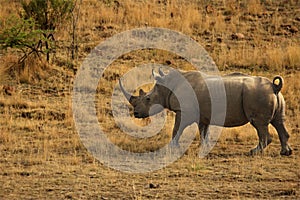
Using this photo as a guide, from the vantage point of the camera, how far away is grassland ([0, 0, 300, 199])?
10.2 metres

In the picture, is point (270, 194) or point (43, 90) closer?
point (270, 194)

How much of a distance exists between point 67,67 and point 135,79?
162 cm

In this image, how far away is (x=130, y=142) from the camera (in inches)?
501

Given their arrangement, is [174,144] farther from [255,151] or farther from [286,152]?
[286,152]

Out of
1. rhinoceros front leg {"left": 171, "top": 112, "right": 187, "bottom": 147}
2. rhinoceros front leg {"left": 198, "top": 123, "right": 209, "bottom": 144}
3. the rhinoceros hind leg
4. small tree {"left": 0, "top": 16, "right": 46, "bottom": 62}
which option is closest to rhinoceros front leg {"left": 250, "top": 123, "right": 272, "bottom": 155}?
the rhinoceros hind leg

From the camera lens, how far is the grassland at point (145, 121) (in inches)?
400

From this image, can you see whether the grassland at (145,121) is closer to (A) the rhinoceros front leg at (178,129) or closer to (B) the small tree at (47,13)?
(A) the rhinoceros front leg at (178,129)

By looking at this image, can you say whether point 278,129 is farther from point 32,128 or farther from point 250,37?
point 250,37

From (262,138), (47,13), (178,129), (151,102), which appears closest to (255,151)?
(262,138)

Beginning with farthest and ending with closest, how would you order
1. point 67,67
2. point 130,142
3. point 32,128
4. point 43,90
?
point 67,67
point 43,90
point 32,128
point 130,142

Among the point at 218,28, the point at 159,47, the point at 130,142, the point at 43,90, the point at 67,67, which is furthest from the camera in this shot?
the point at 218,28

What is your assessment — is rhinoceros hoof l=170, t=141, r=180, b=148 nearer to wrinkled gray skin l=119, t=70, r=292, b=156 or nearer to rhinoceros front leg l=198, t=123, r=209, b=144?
wrinkled gray skin l=119, t=70, r=292, b=156

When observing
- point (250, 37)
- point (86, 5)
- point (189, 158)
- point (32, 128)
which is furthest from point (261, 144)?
point (86, 5)

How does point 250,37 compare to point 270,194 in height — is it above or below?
above
